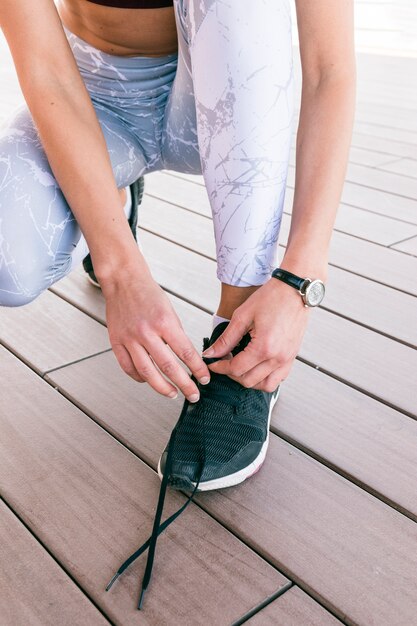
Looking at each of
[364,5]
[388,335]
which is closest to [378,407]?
[388,335]

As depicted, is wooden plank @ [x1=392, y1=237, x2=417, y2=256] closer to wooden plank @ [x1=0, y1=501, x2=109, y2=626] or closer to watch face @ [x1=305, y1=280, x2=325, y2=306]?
watch face @ [x1=305, y1=280, x2=325, y2=306]

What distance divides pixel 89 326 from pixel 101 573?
1.69 ft

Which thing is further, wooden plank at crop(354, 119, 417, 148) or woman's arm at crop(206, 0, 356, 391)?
wooden plank at crop(354, 119, 417, 148)

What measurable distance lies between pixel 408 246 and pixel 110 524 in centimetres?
90

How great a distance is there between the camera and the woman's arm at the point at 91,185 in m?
0.69

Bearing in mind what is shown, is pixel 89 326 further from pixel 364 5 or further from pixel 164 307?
pixel 364 5

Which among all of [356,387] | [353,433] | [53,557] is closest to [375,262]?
[356,387]

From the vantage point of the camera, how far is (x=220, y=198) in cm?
79

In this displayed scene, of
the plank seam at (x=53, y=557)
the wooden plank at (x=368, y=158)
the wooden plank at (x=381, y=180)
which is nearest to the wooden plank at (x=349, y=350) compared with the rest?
the plank seam at (x=53, y=557)

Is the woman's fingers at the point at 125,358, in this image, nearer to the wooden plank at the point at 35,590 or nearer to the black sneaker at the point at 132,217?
the wooden plank at the point at 35,590

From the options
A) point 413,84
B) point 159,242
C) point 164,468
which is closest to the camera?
point 164,468

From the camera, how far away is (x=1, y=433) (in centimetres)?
89

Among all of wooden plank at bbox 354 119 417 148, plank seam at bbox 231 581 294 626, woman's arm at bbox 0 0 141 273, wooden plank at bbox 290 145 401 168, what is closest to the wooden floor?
plank seam at bbox 231 581 294 626

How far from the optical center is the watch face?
2.41 feet
